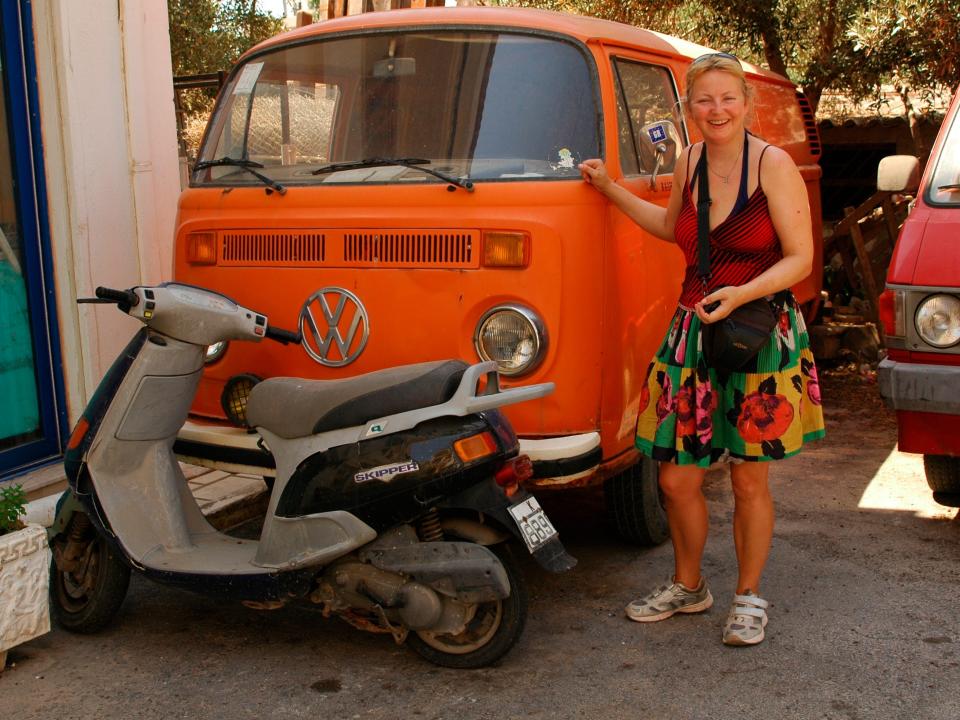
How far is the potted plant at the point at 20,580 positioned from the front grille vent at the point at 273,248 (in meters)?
1.24

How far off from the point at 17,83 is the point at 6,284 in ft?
3.16

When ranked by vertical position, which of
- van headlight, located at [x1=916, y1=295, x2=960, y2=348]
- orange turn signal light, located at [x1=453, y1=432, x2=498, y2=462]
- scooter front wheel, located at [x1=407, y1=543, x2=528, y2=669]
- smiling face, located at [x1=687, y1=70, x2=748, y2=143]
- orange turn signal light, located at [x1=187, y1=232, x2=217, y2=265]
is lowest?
scooter front wheel, located at [x1=407, y1=543, x2=528, y2=669]

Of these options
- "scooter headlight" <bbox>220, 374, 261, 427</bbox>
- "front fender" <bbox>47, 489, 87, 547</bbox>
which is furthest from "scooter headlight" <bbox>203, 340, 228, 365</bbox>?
"front fender" <bbox>47, 489, 87, 547</bbox>

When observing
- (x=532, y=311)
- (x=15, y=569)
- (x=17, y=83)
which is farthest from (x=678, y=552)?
(x=17, y=83)

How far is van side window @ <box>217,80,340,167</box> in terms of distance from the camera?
180 inches

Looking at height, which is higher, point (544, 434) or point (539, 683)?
point (544, 434)

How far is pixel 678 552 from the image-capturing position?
4039 mm

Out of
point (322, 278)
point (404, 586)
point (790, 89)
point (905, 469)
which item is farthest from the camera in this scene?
point (790, 89)

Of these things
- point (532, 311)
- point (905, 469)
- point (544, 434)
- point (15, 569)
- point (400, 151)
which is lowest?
point (905, 469)

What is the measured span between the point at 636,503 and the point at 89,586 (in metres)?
2.23

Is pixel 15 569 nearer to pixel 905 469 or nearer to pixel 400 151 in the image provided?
pixel 400 151

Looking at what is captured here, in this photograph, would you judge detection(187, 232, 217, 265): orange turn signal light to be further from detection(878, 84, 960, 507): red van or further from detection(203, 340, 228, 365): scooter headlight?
detection(878, 84, 960, 507): red van

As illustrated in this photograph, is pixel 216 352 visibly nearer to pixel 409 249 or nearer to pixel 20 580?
pixel 409 249

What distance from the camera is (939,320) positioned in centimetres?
442
